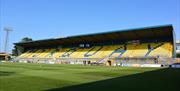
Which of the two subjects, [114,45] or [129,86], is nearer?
[129,86]

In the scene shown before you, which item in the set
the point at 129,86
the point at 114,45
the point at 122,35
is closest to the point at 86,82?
the point at 129,86

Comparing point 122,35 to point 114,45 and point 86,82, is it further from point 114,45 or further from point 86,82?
point 86,82

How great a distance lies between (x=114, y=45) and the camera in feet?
238

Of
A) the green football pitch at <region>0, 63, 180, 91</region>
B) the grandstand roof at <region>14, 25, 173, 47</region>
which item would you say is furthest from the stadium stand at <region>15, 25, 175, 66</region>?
the green football pitch at <region>0, 63, 180, 91</region>

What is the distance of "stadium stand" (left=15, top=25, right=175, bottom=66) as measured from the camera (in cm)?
6041

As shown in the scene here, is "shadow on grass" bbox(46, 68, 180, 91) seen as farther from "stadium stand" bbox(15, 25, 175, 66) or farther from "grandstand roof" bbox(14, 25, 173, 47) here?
"grandstand roof" bbox(14, 25, 173, 47)

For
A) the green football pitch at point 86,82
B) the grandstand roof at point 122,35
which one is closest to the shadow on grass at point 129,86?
the green football pitch at point 86,82

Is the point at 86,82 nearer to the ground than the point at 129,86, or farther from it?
farther from it

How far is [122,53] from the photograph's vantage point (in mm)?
65812

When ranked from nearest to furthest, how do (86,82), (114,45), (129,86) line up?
(129,86)
(86,82)
(114,45)

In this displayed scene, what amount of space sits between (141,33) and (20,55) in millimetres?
57873

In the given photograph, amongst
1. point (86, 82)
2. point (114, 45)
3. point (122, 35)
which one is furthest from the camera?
point (114, 45)

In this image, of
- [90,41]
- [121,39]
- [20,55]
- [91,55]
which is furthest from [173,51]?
[20,55]

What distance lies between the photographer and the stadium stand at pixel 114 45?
198ft
